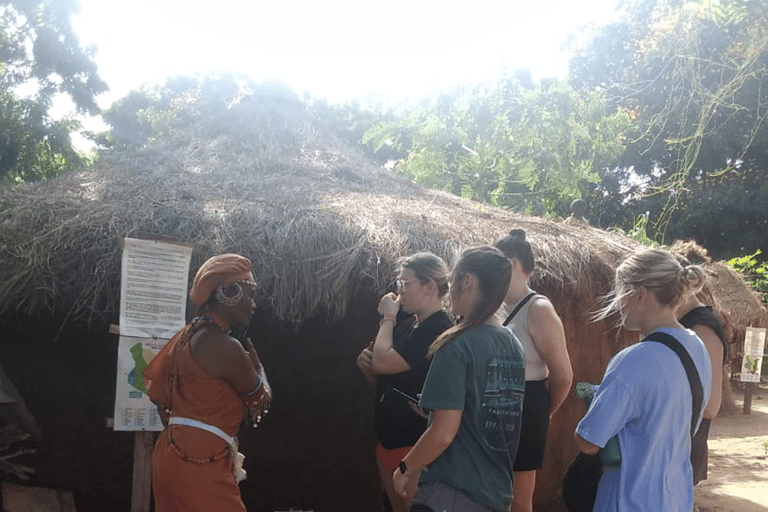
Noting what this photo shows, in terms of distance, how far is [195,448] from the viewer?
2947mm

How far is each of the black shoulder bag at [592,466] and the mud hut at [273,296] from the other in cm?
253

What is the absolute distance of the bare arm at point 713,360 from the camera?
3020 mm

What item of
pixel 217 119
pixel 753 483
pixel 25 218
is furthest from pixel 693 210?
pixel 25 218

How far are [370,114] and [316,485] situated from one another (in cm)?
1166

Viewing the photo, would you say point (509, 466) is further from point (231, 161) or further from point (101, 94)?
point (101, 94)

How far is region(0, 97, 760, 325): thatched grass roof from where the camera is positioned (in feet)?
16.0

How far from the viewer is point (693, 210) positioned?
688 inches

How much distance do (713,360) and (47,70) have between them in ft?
57.6

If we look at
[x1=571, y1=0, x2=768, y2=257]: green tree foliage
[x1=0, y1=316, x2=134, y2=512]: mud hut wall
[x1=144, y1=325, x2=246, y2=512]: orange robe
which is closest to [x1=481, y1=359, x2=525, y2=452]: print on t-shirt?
[x1=144, y1=325, x2=246, y2=512]: orange robe

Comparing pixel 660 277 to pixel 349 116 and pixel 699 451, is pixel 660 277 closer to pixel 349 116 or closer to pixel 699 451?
pixel 699 451

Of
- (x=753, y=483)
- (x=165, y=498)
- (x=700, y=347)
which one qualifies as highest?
(x=700, y=347)

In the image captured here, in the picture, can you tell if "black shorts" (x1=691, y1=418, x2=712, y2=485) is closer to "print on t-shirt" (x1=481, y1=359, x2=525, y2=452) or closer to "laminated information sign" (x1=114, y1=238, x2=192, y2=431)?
"print on t-shirt" (x1=481, y1=359, x2=525, y2=452)

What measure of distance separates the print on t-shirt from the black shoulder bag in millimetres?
310

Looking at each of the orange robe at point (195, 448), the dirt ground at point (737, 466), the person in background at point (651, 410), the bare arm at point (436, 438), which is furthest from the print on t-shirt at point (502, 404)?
the dirt ground at point (737, 466)
